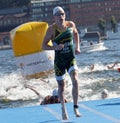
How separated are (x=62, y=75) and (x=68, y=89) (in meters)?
9.97

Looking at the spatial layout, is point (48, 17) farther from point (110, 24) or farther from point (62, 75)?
point (62, 75)

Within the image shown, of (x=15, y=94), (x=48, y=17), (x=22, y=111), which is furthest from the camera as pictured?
(x=48, y=17)

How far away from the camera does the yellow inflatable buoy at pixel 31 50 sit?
19.3 meters

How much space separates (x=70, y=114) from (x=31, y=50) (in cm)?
1135

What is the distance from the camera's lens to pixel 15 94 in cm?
1948

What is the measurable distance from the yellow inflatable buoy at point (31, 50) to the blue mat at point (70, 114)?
9.76 m

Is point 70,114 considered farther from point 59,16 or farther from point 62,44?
point 59,16

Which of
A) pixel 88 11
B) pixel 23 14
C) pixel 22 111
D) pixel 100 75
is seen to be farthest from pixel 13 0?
pixel 22 111

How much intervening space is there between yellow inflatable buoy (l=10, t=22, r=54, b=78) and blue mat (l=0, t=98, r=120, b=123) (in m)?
→ 9.76

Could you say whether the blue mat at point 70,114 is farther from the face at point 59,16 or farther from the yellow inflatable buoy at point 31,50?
the yellow inflatable buoy at point 31,50

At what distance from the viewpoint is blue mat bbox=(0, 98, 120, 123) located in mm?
7781

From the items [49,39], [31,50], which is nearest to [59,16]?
[49,39]

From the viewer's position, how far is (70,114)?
8328 millimetres

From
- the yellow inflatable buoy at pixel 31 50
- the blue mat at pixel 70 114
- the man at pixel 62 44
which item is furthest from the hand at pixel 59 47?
the yellow inflatable buoy at pixel 31 50
